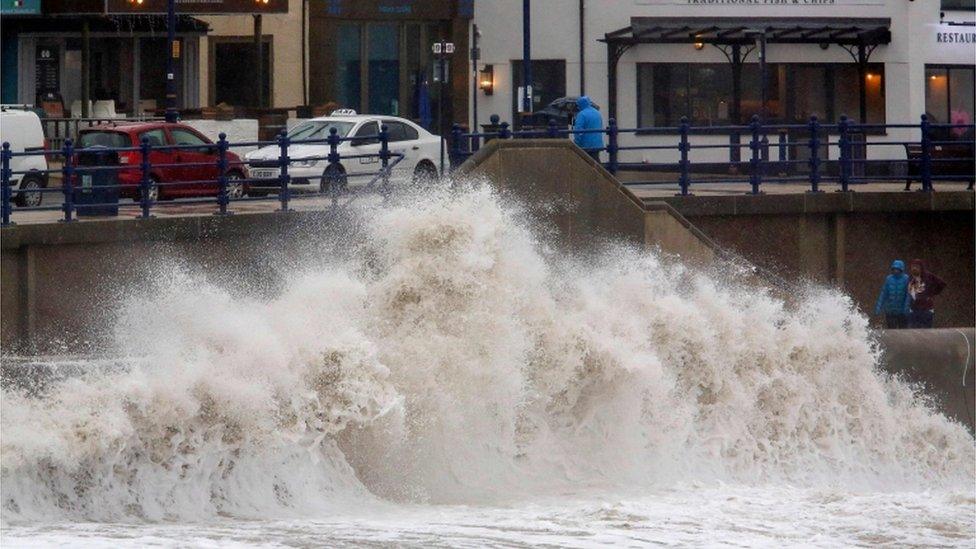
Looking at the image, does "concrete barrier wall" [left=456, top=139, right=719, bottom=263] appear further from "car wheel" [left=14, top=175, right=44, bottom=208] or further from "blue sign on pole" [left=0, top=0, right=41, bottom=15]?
"blue sign on pole" [left=0, top=0, right=41, bottom=15]

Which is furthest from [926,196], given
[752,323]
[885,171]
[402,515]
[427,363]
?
[885,171]

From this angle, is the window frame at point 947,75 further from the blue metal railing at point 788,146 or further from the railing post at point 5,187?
the railing post at point 5,187

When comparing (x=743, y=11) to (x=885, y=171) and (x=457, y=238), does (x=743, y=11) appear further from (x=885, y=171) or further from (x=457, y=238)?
(x=457, y=238)

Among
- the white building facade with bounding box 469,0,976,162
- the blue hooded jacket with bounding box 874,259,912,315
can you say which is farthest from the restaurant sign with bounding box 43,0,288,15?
the blue hooded jacket with bounding box 874,259,912,315

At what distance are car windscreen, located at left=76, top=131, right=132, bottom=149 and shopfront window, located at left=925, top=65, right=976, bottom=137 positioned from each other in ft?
72.1

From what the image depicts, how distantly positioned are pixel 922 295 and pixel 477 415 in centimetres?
681

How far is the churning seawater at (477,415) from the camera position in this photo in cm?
1230

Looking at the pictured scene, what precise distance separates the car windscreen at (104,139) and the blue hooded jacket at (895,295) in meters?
11.0

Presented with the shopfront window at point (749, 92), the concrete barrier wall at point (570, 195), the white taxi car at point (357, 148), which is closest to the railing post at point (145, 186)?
the concrete barrier wall at point (570, 195)

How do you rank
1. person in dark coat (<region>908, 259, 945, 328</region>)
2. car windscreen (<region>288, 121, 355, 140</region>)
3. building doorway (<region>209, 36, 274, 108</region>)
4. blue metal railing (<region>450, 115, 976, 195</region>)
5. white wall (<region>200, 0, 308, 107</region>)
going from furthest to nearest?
building doorway (<region>209, 36, 274, 108</region>)
white wall (<region>200, 0, 308, 107</region>)
car windscreen (<region>288, 121, 355, 140</region>)
person in dark coat (<region>908, 259, 945, 328</region>)
blue metal railing (<region>450, 115, 976, 195</region>)

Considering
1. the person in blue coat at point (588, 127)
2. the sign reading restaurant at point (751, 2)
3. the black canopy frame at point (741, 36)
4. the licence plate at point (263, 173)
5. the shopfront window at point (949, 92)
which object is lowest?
the licence plate at point (263, 173)

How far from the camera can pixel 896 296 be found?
18.7m

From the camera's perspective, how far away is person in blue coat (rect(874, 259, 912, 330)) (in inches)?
733

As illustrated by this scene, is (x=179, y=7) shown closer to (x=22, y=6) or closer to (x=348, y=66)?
(x=22, y=6)
